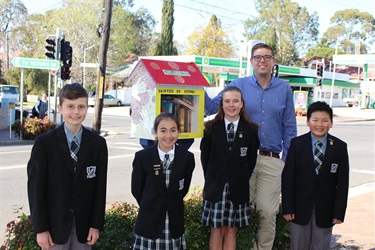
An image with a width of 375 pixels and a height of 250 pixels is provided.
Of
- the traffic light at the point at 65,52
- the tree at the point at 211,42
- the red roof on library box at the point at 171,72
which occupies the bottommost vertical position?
the red roof on library box at the point at 171,72

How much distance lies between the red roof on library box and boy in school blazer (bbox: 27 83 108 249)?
1091mm

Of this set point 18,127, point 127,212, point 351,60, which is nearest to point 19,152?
point 18,127

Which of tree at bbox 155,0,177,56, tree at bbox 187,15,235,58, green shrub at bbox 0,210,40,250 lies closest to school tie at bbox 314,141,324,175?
green shrub at bbox 0,210,40,250

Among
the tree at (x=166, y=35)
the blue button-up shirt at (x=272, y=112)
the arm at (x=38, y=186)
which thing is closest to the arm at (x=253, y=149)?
the blue button-up shirt at (x=272, y=112)

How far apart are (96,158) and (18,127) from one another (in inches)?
553

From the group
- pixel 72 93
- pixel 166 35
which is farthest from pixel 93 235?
pixel 166 35

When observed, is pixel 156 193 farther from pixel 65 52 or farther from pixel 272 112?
pixel 65 52

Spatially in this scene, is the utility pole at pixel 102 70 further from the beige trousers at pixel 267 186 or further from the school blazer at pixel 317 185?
the school blazer at pixel 317 185

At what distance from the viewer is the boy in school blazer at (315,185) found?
3.54m

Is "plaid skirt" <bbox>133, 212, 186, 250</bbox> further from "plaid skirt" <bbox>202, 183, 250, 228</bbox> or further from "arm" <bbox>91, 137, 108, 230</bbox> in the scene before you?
"plaid skirt" <bbox>202, 183, 250, 228</bbox>

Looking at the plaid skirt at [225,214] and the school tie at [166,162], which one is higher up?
the school tie at [166,162]

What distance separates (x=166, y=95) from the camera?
4.06 meters

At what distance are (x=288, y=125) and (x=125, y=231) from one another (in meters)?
1.82

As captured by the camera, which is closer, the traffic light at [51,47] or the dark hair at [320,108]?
the dark hair at [320,108]
